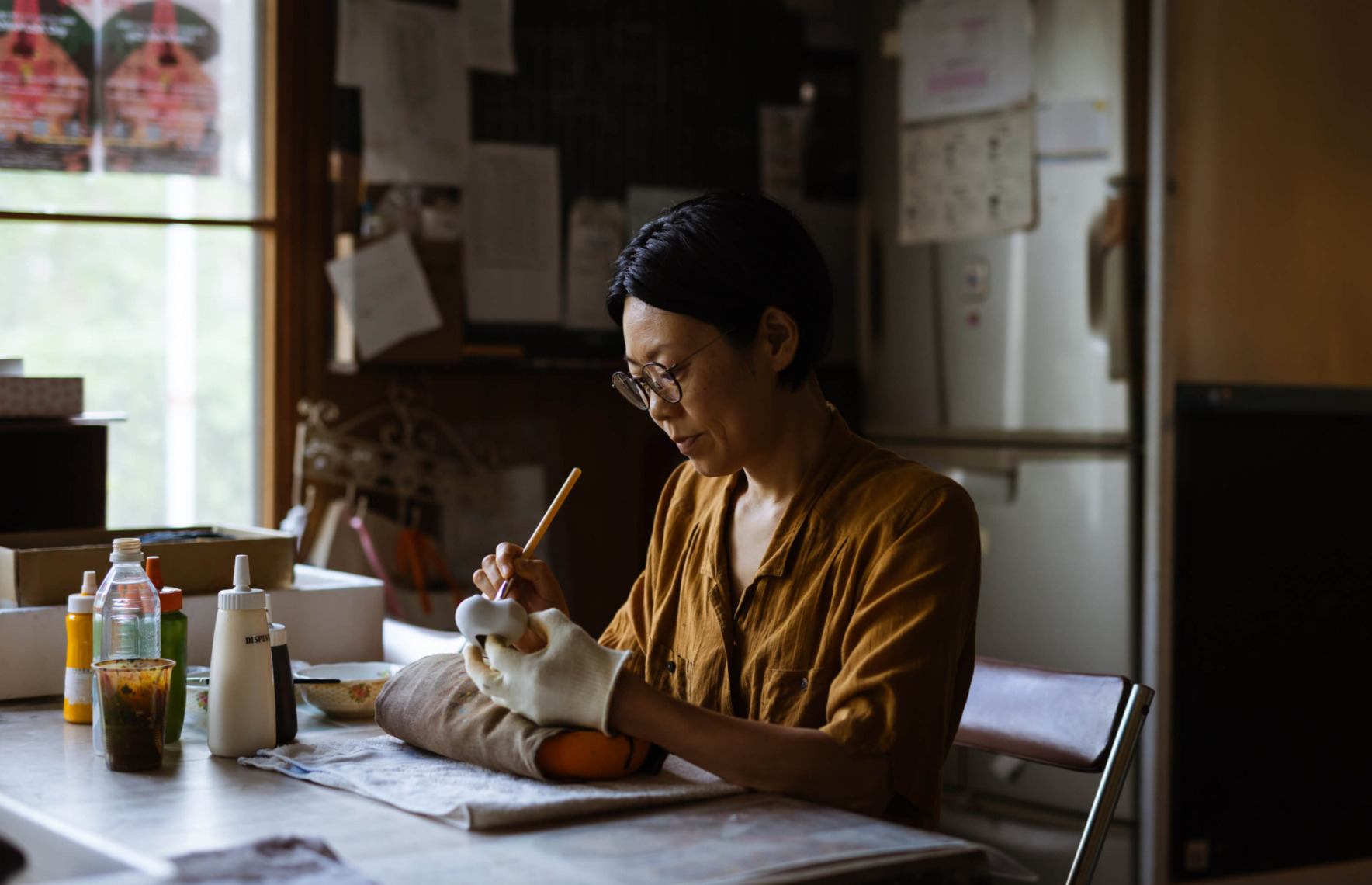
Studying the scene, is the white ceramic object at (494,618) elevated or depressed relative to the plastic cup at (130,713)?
elevated

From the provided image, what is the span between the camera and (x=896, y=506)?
153 centimetres

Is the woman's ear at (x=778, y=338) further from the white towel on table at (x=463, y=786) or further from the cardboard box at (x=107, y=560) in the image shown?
the cardboard box at (x=107, y=560)

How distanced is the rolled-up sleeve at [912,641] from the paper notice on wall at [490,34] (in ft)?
6.83

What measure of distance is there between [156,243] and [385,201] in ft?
1.62

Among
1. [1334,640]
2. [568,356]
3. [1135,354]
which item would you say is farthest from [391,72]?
[1334,640]

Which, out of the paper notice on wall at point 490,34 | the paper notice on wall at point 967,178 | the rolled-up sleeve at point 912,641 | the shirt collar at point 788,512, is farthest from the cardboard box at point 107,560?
the paper notice on wall at point 967,178

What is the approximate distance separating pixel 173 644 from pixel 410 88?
73.3 inches

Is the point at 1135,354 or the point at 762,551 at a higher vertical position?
the point at 1135,354

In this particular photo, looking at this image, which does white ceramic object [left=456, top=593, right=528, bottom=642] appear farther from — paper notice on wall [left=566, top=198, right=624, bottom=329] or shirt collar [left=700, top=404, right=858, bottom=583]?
paper notice on wall [left=566, top=198, right=624, bottom=329]

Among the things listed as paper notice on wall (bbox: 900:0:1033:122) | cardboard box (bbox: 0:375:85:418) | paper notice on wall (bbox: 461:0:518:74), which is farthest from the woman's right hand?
paper notice on wall (bbox: 900:0:1033:122)

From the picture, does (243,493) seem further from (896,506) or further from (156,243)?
(896,506)

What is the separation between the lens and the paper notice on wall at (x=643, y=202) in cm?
345

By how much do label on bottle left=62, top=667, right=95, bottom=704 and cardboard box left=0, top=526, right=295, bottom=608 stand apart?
0.20 meters

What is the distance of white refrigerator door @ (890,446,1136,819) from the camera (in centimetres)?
304
